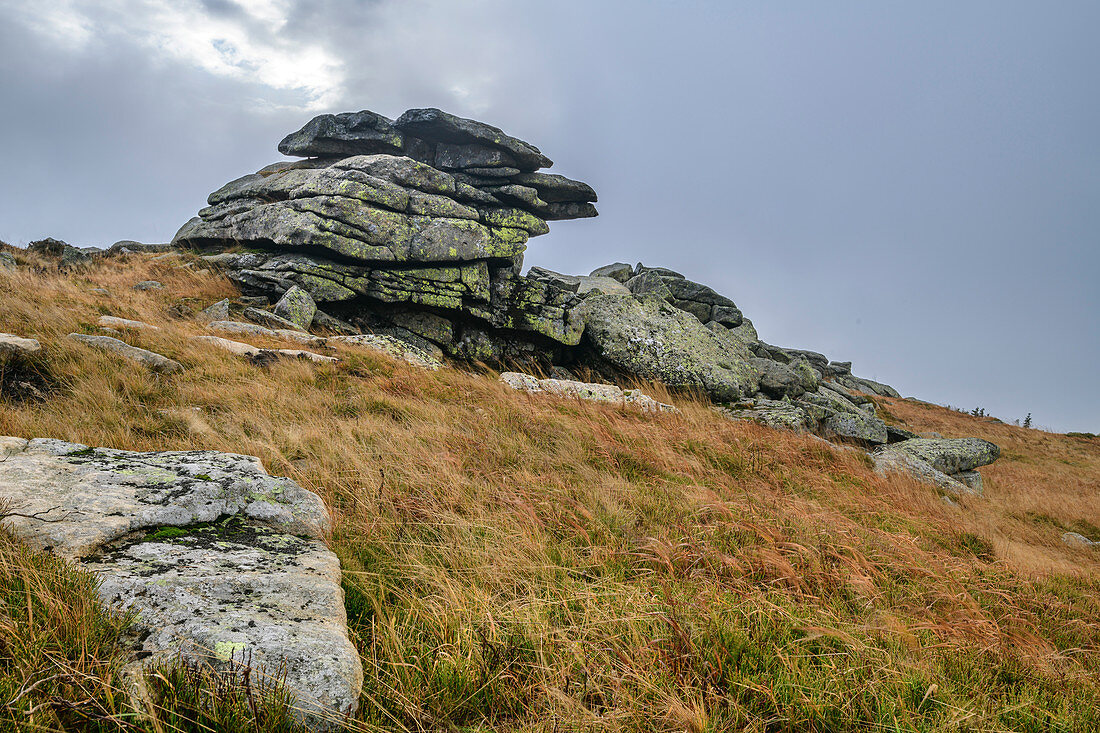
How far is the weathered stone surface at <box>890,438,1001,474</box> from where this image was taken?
13141 millimetres

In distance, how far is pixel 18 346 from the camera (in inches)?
274

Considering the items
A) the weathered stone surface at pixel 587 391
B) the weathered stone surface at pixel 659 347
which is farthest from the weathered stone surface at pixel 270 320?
the weathered stone surface at pixel 659 347

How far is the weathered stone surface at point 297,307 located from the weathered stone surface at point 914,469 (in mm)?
13944

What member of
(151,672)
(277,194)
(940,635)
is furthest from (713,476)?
(277,194)

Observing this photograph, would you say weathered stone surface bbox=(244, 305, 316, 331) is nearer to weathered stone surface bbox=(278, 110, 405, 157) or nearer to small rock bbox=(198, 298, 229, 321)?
small rock bbox=(198, 298, 229, 321)

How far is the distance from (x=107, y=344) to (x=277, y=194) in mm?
13065

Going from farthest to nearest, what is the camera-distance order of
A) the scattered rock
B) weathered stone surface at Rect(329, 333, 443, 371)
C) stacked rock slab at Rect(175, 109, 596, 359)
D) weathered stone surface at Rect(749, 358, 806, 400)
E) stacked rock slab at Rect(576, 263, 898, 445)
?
weathered stone surface at Rect(749, 358, 806, 400) → stacked rock slab at Rect(175, 109, 596, 359) → stacked rock slab at Rect(576, 263, 898, 445) → weathered stone surface at Rect(329, 333, 443, 371) → the scattered rock

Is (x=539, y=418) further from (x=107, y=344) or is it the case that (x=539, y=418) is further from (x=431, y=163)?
(x=431, y=163)

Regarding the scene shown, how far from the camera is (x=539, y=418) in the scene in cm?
798

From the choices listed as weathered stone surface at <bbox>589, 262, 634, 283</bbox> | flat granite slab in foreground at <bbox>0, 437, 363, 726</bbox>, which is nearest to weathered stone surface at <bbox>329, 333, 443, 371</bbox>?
flat granite slab in foreground at <bbox>0, 437, 363, 726</bbox>

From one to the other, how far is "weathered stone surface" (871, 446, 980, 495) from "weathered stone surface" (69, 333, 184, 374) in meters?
12.4

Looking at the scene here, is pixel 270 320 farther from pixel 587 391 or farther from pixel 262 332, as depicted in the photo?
pixel 587 391

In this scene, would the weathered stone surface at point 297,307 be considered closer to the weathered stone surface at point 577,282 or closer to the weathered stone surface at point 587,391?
the weathered stone surface at point 587,391

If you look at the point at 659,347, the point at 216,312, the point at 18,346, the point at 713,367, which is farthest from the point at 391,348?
the point at 713,367
